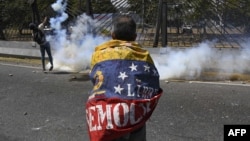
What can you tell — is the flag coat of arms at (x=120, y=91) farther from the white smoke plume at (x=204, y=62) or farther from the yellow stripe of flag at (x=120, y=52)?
the white smoke plume at (x=204, y=62)

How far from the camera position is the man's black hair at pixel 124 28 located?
124 inches

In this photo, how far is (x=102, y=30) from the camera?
14.4 m

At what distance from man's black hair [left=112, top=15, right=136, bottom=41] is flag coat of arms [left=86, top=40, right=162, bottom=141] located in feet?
0.17

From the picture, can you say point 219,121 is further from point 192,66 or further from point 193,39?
point 193,39

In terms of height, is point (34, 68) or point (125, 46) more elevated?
point (125, 46)

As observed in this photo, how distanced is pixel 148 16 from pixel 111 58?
13.4 m

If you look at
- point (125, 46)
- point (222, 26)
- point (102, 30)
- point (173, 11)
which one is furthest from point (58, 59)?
point (125, 46)

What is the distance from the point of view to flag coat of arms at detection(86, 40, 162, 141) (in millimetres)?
3016

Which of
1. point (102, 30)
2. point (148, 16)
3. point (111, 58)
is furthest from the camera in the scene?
point (148, 16)

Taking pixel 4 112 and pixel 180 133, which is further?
pixel 4 112
